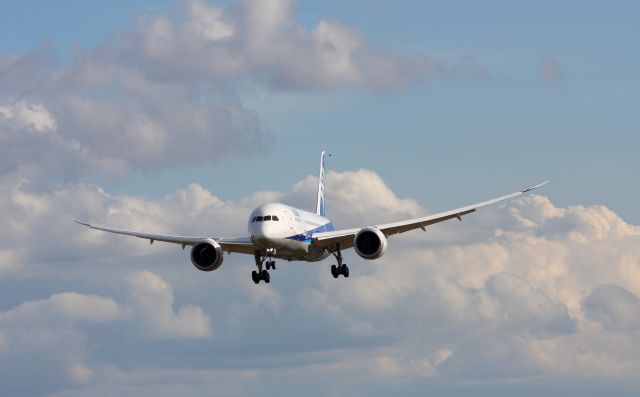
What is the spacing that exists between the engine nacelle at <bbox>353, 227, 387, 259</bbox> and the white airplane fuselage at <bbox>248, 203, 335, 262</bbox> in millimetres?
3652

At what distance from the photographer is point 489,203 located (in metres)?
121

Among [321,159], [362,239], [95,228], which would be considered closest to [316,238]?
[362,239]

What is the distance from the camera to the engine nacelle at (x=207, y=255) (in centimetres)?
11706

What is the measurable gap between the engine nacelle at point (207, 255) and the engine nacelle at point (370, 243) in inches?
400

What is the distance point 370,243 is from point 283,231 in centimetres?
708

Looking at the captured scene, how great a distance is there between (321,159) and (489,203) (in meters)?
39.3

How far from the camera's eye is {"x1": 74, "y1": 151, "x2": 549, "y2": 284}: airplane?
112188 mm

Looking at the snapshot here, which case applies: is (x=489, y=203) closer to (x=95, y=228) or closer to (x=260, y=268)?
(x=260, y=268)

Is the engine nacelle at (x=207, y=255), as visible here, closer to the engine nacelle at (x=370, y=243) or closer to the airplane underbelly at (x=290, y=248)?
the airplane underbelly at (x=290, y=248)

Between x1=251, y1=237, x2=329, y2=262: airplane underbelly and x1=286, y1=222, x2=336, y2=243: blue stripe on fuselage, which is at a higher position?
x1=286, y1=222, x2=336, y2=243: blue stripe on fuselage

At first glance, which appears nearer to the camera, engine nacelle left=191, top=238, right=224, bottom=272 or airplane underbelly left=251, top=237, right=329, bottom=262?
airplane underbelly left=251, top=237, right=329, bottom=262

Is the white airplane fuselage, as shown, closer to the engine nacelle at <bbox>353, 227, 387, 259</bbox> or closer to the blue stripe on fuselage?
the blue stripe on fuselage

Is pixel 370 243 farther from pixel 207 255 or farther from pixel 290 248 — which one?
pixel 207 255

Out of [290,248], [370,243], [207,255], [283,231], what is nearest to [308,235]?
[290,248]
